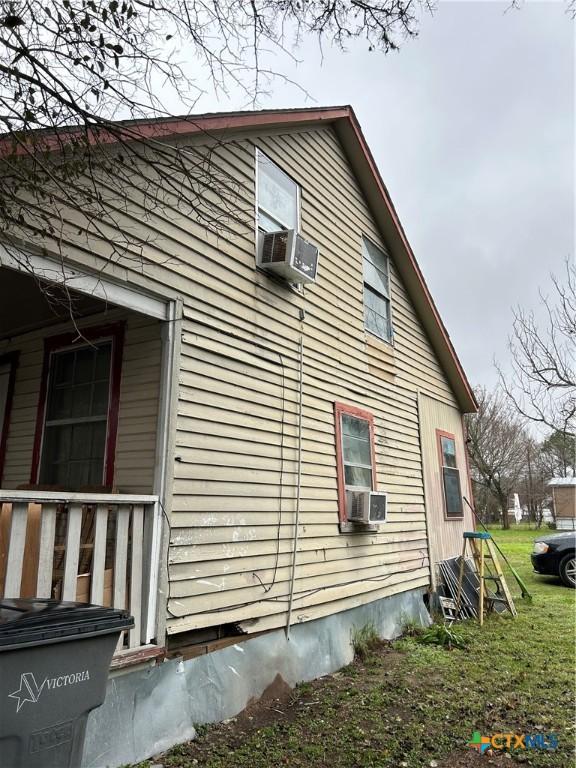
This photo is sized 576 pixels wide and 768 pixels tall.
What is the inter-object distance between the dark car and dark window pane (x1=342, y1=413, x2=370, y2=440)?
5810mm

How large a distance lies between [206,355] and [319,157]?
4.05 m

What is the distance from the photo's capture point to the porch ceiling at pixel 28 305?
468 cm

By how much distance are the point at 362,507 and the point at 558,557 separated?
20.4 ft

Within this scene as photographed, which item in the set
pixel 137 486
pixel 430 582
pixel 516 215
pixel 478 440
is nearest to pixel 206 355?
pixel 137 486

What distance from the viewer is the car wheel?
33.2 feet

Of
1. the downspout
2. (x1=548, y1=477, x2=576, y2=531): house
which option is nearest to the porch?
the downspout

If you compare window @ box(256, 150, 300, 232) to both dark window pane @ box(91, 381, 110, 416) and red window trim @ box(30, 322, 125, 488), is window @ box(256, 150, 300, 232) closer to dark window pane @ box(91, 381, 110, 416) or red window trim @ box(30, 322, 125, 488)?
red window trim @ box(30, 322, 125, 488)

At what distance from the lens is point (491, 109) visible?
561cm

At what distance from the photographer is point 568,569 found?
1018 cm

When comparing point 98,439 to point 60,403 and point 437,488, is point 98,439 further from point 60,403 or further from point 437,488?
point 437,488

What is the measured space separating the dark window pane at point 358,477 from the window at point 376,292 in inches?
82.7

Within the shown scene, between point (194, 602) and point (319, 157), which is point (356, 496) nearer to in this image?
point (194, 602)

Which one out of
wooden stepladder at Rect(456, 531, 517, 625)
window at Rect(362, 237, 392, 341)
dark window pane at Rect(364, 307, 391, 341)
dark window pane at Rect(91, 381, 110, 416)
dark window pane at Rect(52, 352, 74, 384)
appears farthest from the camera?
window at Rect(362, 237, 392, 341)

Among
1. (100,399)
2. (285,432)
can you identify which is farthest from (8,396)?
(285,432)
